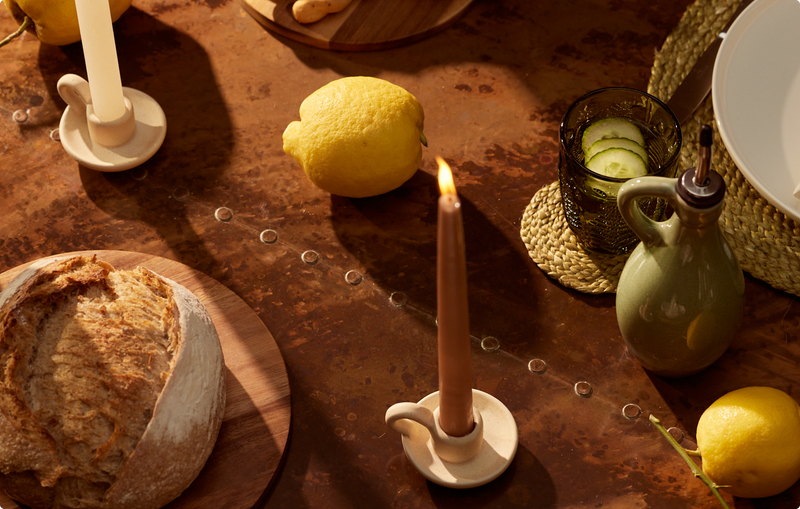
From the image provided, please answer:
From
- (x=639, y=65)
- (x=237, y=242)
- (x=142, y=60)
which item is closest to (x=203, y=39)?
(x=142, y=60)

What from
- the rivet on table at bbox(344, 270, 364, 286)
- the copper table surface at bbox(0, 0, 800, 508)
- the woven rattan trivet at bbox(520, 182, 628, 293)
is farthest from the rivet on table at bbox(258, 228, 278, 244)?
the woven rattan trivet at bbox(520, 182, 628, 293)

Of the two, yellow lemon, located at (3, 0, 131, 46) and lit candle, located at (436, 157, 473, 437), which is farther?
yellow lemon, located at (3, 0, 131, 46)

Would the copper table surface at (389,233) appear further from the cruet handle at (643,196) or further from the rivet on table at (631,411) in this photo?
the cruet handle at (643,196)

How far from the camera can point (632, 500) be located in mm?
766

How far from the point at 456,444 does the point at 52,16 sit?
2.83 feet

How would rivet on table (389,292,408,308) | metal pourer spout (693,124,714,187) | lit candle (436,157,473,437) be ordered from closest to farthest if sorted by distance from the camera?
lit candle (436,157,473,437)
metal pourer spout (693,124,714,187)
rivet on table (389,292,408,308)

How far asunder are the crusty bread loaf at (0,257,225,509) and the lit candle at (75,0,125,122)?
0.31 metres

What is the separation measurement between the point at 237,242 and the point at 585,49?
2.03ft

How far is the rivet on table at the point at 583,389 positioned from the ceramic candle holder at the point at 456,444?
0.33 feet

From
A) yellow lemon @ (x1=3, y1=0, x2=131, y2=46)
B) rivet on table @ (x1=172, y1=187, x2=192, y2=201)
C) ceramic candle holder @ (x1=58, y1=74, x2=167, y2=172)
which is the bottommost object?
rivet on table @ (x1=172, y1=187, x2=192, y2=201)

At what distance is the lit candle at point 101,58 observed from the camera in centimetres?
94

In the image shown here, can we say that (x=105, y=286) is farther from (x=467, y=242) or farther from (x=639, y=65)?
(x=639, y=65)

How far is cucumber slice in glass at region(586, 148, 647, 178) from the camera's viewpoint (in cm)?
86

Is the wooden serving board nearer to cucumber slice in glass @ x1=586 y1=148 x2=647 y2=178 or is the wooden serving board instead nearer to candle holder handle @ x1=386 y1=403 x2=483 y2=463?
cucumber slice in glass @ x1=586 y1=148 x2=647 y2=178
